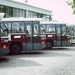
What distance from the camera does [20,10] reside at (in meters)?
37.8

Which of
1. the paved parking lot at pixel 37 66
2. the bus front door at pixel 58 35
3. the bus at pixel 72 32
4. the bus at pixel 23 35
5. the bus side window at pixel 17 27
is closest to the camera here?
the paved parking lot at pixel 37 66

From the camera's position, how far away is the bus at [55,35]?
1894 cm

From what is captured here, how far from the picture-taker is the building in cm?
3312

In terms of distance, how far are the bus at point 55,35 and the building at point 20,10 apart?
1511 centimetres

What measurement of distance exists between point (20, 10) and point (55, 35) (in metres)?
20.1

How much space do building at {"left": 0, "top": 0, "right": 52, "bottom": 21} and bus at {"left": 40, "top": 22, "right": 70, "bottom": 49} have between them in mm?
15114

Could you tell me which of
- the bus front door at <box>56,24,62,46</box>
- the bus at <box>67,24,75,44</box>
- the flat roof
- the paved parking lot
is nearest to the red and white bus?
the paved parking lot

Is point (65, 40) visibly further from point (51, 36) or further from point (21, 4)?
point (21, 4)

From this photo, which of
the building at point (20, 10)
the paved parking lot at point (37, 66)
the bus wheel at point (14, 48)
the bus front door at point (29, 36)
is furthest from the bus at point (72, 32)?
the paved parking lot at point (37, 66)

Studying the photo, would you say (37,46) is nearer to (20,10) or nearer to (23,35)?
(23,35)

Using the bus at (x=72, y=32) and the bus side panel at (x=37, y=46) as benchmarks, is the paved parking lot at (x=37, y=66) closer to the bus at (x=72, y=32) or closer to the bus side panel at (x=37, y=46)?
the bus side panel at (x=37, y=46)

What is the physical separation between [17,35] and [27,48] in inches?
48.8

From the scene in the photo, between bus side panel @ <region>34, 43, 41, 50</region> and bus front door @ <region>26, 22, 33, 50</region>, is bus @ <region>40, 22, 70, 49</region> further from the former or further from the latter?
bus front door @ <region>26, 22, 33, 50</region>

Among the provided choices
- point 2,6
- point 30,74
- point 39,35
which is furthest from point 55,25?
point 2,6
